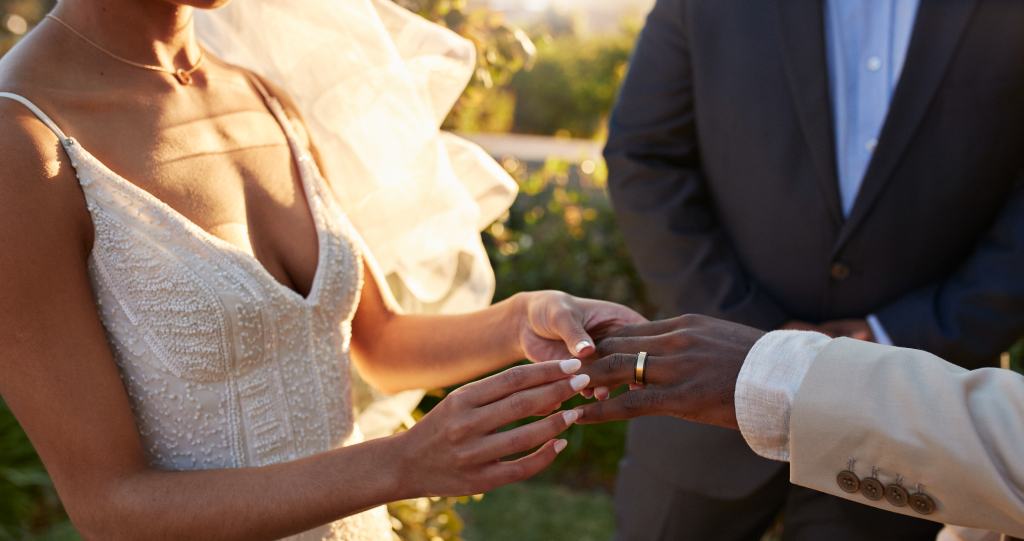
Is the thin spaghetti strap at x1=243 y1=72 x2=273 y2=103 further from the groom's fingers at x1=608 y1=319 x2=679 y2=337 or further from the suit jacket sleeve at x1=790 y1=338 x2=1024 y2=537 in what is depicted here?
the suit jacket sleeve at x1=790 y1=338 x2=1024 y2=537

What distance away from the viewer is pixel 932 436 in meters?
1.40

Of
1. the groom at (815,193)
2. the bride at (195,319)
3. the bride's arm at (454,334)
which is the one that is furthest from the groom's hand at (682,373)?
the groom at (815,193)

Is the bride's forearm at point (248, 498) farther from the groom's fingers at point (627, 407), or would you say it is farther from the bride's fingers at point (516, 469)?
the groom's fingers at point (627, 407)

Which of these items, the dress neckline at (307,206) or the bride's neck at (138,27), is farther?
the bride's neck at (138,27)

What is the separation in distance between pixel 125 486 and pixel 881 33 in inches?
97.0

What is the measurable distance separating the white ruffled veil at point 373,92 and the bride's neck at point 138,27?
42 centimetres

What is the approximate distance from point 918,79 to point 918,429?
1.32m

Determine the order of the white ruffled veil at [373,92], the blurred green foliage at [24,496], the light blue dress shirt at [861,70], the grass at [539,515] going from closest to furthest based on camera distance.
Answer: the white ruffled veil at [373,92] → the light blue dress shirt at [861,70] → the blurred green foliage at [24,496] → the grass at [539,515]

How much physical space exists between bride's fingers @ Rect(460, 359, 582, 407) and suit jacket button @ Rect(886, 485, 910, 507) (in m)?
0.70

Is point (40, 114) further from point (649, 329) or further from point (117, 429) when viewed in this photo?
point (649, 329)

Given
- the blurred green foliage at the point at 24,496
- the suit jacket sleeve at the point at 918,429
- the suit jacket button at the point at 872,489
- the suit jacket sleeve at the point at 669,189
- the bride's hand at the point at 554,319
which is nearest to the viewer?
the suit jacket sleeve at the point at 918,429

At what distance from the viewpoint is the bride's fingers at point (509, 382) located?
4.48 feet

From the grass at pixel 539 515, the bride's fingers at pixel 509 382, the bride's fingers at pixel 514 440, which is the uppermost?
the bride's fingers at pixel 509 382

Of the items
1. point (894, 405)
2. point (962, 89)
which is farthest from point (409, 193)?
point (962, 89)
